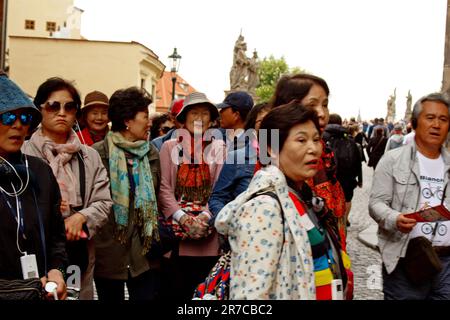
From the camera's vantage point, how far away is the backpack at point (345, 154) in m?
10.3

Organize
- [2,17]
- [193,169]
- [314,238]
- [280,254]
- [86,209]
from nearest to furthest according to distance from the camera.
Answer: [280,254], [314,238], [86,209], [193,169], [2,17]

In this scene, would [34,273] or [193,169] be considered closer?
[34,273]

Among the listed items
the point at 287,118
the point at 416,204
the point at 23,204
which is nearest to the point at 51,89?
the point at 23,204

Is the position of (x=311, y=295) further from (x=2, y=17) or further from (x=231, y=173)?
(x=2, y=17)

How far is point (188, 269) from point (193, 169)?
0.77 meters

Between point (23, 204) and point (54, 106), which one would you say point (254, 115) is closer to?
point (54, 106)

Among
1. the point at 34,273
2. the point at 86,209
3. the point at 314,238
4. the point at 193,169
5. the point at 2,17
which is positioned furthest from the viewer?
the point at 2,17

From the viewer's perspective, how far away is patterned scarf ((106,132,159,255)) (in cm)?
527

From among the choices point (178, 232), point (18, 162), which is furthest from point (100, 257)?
point (18, 162)

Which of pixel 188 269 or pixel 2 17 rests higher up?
pixel 2 17

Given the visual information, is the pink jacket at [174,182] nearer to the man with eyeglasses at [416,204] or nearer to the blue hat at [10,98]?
the man with eyeglasses at [416,204]

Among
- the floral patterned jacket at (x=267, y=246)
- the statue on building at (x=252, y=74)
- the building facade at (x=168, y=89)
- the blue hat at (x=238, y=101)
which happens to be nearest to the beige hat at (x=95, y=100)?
Answer: the blue hat at (x=238, y=101)

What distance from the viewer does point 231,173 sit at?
4.99 meters

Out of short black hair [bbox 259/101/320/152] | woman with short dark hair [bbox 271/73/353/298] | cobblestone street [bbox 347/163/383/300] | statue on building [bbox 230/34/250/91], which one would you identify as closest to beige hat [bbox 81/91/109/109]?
woman with short dark hair [bbox 271/73/353/298]
